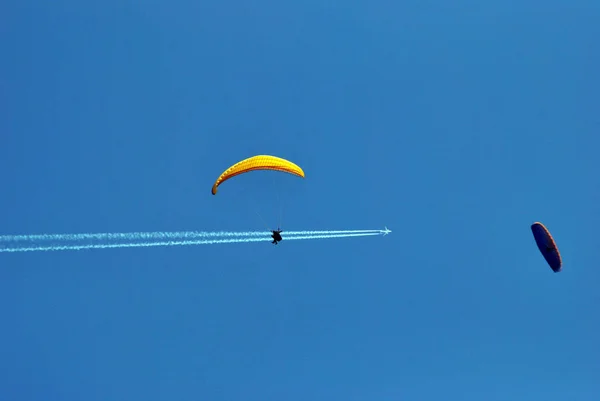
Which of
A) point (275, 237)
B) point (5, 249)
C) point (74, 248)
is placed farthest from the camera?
point (275, 237)

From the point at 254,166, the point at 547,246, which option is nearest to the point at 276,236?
the point at 254,166

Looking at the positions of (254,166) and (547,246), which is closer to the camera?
(254,166)

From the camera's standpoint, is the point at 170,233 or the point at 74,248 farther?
the point at 170,233

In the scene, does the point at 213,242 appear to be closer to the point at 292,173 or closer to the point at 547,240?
the point at 292,173

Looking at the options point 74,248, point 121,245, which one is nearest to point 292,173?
point 121,245

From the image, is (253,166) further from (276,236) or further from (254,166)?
(276,236)

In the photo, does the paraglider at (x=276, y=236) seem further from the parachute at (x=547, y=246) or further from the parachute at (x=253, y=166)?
the parachute at (x=547, y=246)

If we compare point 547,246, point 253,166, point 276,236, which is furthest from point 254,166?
point 547,246

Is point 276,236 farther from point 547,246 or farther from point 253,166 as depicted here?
point 547,246

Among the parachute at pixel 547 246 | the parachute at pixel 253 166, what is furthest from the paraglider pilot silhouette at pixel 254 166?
the parachute at pixel 547 246

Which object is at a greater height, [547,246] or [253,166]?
[253,166]
